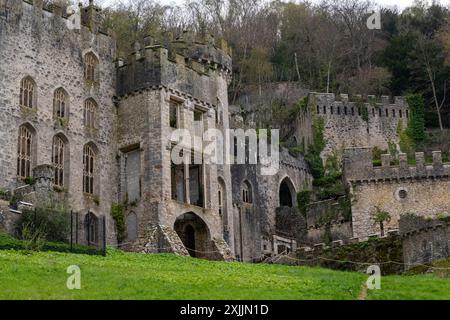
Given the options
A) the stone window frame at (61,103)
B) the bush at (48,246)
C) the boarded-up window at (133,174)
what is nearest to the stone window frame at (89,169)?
the boarded-up window at (133,174)

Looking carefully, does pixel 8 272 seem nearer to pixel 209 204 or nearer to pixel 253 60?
pixel 209 204

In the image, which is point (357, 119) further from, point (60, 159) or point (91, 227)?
point (60, 159)

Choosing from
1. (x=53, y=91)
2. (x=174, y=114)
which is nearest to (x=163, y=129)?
(x=174, y=114)

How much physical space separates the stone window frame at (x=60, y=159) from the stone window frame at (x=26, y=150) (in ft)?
3.97

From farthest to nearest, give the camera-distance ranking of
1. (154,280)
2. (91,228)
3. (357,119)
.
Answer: (357,119)
(91,228)
(154,280)

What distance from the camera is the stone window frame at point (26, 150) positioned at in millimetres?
41500

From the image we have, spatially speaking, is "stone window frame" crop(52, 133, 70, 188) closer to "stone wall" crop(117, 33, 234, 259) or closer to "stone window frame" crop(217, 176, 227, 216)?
"stone wall" crop(117, 33, 234, 259)

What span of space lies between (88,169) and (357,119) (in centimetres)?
2588

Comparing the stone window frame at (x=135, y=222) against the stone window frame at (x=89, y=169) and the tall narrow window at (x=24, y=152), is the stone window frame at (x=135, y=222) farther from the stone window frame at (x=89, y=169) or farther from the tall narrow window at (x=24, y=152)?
the tall narrow window at (x=24, y=152)

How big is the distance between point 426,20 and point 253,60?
1557 centimetres

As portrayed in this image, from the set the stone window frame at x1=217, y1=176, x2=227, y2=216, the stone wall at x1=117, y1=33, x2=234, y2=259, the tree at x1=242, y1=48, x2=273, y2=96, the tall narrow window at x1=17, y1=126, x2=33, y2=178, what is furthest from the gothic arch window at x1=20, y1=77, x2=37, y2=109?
the tree at x1=242, y1=48, x2=273, y2=96

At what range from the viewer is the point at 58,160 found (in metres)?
43.4

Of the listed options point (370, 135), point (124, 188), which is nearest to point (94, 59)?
point (124, 188)

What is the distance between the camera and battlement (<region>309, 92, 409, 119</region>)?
6494cm
